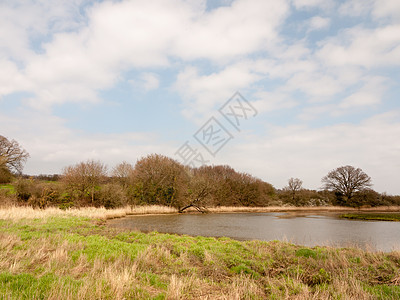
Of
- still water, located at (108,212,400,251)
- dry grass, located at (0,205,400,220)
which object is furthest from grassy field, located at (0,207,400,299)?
dry grass, located at (0,205,400,220)

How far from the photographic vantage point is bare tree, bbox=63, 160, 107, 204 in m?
30.8

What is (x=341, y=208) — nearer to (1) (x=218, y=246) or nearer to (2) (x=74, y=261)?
(1) (x=218, y=246)

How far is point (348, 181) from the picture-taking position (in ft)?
185

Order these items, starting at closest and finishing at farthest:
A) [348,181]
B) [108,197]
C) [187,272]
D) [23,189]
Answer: [187,272]
[23,189]
[108,197]
[348,181]

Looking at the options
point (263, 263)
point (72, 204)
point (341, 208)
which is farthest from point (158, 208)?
point (341, 208)

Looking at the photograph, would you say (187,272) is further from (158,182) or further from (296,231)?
(158,182)

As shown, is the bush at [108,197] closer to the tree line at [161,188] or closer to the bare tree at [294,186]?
the tree line at [161,188]

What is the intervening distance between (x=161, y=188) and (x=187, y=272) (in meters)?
31.5

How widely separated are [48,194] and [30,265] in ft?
83.1

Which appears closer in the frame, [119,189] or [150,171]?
[119,189]

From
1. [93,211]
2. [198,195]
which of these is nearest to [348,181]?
[198,195]

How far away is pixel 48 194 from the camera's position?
2827 centimetres

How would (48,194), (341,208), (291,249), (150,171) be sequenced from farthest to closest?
(341,208) < (150,171) < (48,194) < (291,249)

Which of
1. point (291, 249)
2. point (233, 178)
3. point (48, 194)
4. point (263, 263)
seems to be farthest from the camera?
point (233, 178)
